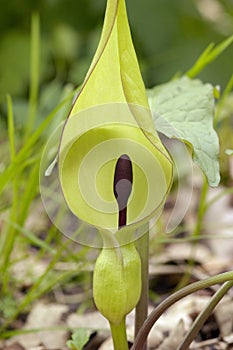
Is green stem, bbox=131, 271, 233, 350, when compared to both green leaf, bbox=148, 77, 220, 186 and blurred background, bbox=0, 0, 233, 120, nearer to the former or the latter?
green leaf, bbox=148, 77, 220, 186

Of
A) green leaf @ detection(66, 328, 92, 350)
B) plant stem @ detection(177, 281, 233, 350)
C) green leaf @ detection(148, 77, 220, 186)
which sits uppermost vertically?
green leaf @ detection(148, 77, 220, 186)

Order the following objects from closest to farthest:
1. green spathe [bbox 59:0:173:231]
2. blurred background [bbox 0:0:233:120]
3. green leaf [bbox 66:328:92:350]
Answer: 1. green spathe [bbox 59:0:173:231]
2. green leaf [bbox 66:328:92:350]
3. blurred background [bbox 0:0:233:120]

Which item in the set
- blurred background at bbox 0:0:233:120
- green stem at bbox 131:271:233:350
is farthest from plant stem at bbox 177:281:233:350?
blurred background at bbox 0:0:233:120

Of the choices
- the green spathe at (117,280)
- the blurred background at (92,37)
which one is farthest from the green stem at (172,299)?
the blurred background at (92,37)

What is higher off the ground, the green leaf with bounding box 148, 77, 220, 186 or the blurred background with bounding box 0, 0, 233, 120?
the green leaf with bounding box 148, 77, 220, 186

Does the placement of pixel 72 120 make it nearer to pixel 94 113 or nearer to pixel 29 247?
pixel 94 113

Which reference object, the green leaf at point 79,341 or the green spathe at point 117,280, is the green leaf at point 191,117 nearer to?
the green spathe at point 117,280
